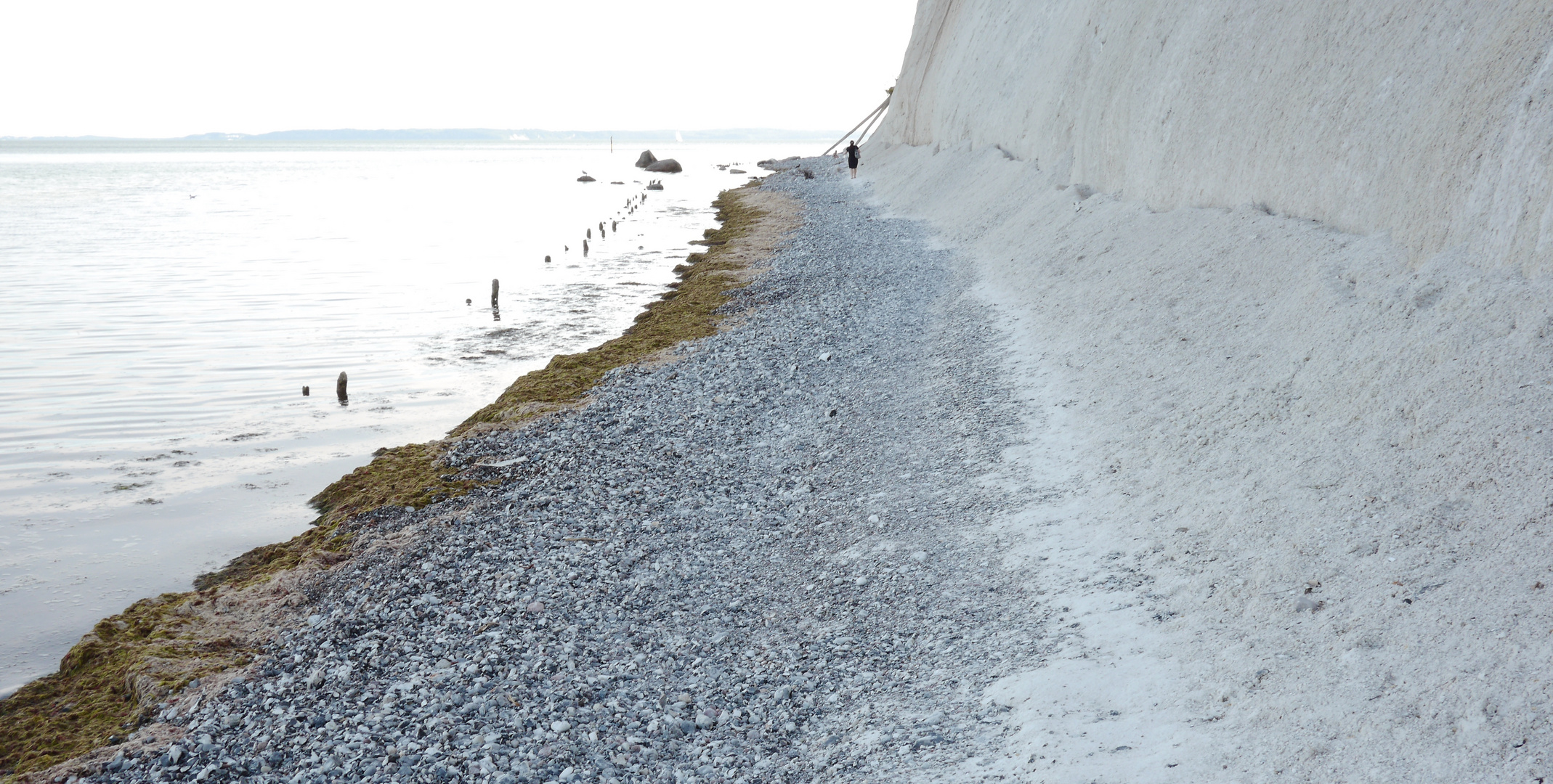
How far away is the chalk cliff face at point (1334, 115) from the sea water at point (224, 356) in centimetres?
1286

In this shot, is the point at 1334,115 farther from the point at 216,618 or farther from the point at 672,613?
the point at 216,618

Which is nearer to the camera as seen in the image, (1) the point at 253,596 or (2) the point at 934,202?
(1) the point at 253,596

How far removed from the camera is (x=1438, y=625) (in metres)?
5.05

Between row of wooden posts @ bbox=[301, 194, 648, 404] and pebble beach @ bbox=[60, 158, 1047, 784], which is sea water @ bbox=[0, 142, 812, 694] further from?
pebble beach @ bbox=[60, 158, 1047, 784]

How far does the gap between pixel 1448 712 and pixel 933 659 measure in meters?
3.15

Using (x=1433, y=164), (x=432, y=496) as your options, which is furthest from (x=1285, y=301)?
(x=432, y=496)

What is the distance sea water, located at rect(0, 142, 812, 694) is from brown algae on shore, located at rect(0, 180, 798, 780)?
55cm

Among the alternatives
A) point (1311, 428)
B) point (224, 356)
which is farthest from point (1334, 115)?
point (224, 356)

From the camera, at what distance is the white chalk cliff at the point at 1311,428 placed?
194 inches

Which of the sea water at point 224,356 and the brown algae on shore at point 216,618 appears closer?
the brown algae on shore at point 216,618

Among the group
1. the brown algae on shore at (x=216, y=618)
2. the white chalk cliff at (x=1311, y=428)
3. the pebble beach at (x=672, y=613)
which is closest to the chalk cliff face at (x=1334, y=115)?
the white chalk cliff at (x=1311, y=428)

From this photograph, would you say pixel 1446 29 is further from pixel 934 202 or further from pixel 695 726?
pixel 934 202

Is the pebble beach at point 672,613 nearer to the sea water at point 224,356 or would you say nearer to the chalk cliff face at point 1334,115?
the sea water at point 224,356

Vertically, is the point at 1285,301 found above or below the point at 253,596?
above
